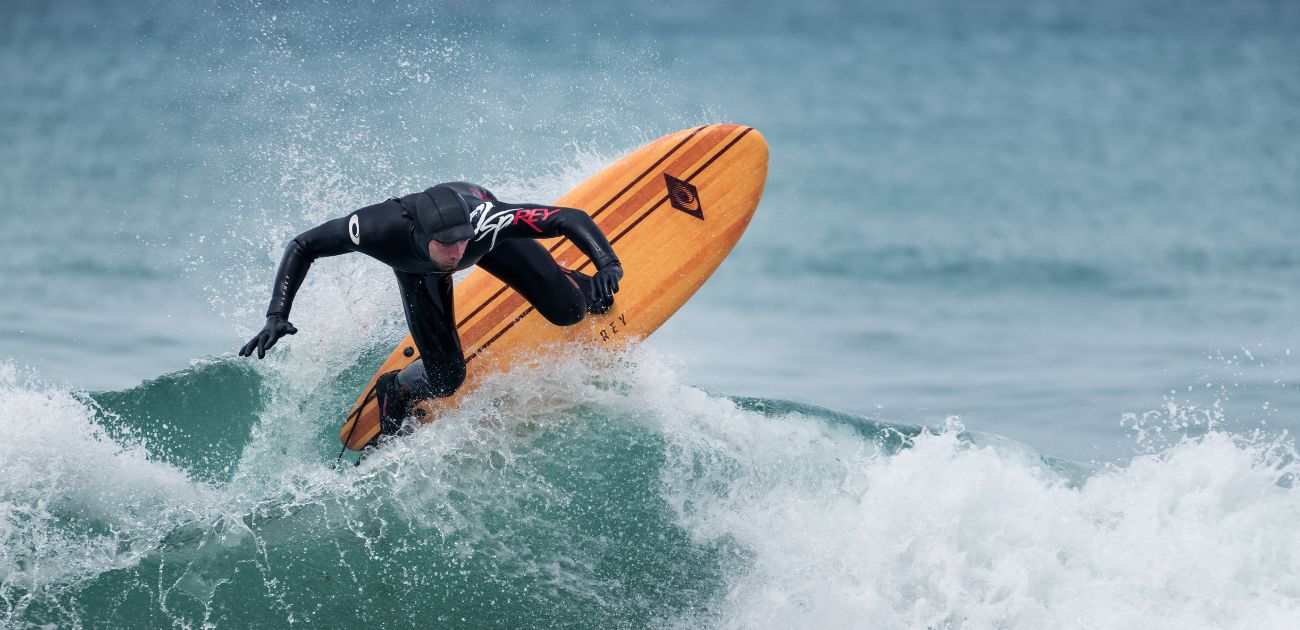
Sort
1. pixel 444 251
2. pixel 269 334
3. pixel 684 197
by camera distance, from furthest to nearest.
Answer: pixel 684 197, pixel 444 251, pixel 269 334

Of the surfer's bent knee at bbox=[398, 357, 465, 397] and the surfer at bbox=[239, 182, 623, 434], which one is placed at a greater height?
the surfer at bbox=[239, 182, 623, 434]

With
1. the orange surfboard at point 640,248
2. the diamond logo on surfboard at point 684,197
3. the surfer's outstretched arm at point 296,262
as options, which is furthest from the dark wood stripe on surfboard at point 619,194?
the surfer's outstretched arm at point 296,262

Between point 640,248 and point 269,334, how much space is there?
2133mm

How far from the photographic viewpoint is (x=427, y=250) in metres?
4.36

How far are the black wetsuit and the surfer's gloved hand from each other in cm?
5

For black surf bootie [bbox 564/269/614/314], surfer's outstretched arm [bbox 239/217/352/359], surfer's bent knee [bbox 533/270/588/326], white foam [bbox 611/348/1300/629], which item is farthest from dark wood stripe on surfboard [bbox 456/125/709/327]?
white foam [bbox 611/348/1300/629]

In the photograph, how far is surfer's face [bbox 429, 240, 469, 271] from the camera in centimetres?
433

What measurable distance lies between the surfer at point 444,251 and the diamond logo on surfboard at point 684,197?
3.28 ft

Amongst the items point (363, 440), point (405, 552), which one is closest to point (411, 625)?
point (405, 552)

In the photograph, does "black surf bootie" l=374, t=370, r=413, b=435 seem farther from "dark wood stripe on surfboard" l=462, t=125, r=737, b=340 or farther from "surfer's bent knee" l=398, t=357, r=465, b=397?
"dark wood stripe on surfboard" l=462, t=125, r=737, b=340

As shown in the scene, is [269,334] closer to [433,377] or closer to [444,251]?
[444,251]

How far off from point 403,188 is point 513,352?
7.98 feet

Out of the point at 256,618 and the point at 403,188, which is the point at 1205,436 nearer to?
the point at 256,618

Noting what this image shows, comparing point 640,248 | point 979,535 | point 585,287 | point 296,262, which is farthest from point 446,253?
point 979,535
